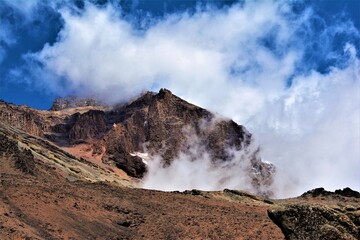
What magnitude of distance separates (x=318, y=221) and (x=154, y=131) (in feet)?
421

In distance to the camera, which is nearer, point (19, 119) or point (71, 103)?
point (19, 119)

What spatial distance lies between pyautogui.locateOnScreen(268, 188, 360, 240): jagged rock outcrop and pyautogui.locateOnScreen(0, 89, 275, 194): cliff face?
118261 millimetres

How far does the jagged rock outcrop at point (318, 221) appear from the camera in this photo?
1380 centimetres

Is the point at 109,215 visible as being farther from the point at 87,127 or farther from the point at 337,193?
the point at 87,127

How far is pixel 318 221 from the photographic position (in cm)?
1406

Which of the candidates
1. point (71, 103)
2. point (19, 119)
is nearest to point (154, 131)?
point (19, 119)

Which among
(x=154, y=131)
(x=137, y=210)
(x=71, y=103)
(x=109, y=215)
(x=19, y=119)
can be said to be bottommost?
(x=109, y=215)

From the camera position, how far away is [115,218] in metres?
35.5

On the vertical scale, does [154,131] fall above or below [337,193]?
above

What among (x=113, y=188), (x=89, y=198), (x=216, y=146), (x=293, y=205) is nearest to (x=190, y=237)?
(x=89, y=198)

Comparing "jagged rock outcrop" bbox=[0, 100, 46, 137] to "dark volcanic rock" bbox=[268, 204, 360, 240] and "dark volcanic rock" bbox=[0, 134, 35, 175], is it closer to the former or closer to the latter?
"dark volcanic rock" bbox=[0, 134, 35, 175]

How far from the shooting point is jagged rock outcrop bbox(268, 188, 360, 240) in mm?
13805

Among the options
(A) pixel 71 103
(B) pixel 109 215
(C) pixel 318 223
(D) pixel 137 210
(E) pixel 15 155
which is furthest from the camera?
(A) pixel 71 103

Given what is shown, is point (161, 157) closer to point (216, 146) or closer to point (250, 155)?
point (216, 146)
